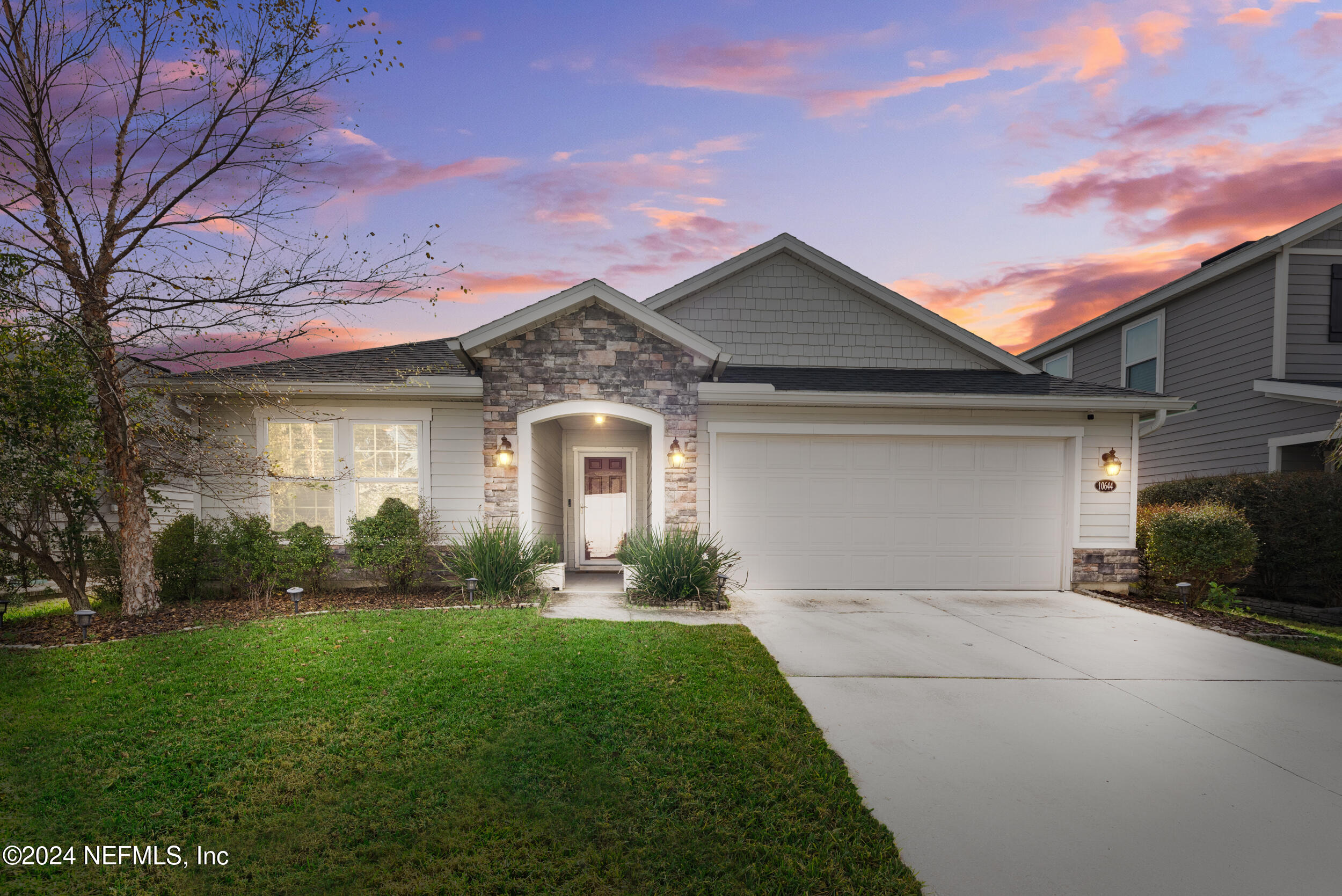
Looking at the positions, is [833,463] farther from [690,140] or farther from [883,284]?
[690,140]

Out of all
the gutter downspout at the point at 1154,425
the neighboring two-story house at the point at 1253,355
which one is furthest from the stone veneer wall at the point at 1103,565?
the neighboring two-story house at the point at 1253,355

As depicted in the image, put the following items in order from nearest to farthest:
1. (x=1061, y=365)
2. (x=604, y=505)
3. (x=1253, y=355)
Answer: (x=1253, y=355), (x=604, y=505), (x=1061, y=365)

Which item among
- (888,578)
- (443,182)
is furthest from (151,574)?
(888,578)

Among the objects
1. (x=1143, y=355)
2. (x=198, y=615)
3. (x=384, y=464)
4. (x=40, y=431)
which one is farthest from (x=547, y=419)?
(x=1143, y=355)

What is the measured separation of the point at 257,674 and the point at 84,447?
3.09m

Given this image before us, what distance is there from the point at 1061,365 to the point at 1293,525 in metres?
8.66

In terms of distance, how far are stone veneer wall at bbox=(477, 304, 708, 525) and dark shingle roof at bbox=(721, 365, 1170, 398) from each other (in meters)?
1.77

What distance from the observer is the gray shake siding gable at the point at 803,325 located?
10.9 meters

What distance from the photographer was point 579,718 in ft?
12.9

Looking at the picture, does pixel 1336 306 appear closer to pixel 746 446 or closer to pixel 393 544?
pixel 746 446

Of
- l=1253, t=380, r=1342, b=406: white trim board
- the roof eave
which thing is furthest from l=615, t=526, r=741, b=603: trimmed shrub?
l=1253, t=380, r=1342, b=406: white trim board

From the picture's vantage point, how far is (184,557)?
7.26 meters

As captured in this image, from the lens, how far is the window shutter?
1010cm

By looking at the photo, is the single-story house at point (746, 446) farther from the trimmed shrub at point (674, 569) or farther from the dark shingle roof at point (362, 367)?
the trimmed shrub at point (674, 569)
